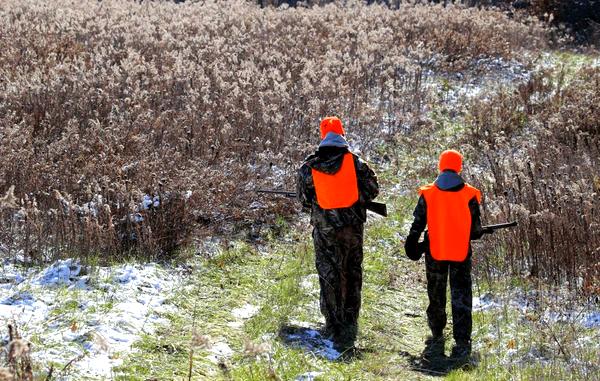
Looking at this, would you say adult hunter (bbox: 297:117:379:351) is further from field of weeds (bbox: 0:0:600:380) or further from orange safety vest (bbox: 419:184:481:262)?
orange safety vest (bbox: 419:184:481:262)

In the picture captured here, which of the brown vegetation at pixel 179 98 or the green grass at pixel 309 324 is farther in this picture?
the brown vegetation at pixel 179 98

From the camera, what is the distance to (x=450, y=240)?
696cm

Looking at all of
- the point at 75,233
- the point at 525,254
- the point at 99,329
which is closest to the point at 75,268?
the point at 75,233

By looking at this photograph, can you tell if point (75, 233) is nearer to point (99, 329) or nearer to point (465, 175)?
point (99, 329)

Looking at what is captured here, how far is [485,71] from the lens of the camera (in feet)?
60.6

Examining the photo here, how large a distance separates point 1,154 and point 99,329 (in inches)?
150

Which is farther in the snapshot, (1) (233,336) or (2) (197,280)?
(2) (197,280)

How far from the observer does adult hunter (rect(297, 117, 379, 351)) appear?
7.06 m

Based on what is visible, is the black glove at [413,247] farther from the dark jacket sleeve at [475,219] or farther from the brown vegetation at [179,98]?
the brown vegetation at [179,98]

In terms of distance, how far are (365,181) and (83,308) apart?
2868 mm

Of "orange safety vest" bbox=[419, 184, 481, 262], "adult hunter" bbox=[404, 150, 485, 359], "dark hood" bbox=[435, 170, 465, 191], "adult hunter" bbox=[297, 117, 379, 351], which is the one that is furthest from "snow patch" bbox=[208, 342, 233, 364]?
"dark hood" bbox=[435, 170, 465, 191]

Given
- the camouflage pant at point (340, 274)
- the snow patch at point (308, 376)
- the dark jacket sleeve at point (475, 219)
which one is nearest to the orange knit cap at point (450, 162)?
the dark jacket sleeve at point (475, 219)

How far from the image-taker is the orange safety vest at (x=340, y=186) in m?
7.05

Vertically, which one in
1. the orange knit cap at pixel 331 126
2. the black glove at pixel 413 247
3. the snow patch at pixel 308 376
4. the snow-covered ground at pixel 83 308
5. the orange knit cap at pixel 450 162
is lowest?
the snow patch at pixel 308 376
